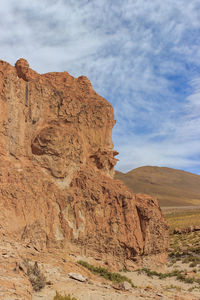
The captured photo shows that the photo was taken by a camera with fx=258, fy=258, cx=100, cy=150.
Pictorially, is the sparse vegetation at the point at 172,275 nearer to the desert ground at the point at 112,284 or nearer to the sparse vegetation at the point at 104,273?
the desert ground at the point at 112,284

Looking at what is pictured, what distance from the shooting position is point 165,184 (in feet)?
466

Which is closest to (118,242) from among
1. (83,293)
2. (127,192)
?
(127,192)

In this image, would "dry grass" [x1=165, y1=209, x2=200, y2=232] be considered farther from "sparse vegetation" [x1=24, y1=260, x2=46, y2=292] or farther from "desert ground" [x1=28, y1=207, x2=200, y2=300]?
"sparse vegetation" [x1=24, y1=260, x2=46, y2=292]

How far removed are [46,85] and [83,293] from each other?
9.68m

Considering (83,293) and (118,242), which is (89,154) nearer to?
(118,242)

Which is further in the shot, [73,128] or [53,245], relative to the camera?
[73,128]

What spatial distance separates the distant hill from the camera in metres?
107

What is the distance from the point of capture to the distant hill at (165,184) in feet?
351

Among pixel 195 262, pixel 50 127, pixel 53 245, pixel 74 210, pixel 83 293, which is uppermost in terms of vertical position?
pixel 50 127

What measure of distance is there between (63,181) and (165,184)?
136m

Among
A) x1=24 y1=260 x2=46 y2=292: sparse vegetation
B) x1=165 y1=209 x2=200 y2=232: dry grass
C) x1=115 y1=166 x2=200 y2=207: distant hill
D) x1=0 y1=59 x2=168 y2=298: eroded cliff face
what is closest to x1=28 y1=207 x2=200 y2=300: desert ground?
x1=24 y1=260 x2=46 y2=292: sparse vegetation

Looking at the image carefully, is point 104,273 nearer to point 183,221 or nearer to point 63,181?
point 63,181

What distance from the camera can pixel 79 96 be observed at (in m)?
14.9

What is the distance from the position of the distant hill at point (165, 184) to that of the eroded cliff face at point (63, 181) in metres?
82.6
